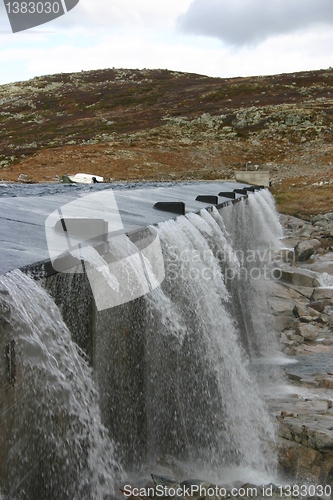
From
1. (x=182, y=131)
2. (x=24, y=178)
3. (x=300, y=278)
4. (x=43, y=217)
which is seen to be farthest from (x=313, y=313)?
(x=182, y=131)

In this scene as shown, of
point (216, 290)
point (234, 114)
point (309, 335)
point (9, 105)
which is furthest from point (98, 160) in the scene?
point (9, 105)

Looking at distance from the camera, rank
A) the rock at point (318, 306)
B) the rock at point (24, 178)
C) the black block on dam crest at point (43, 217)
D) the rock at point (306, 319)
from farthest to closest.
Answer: the rock at point (24, 178)
the rock at point (318, 306)
the rock at point (306, 319)
the black block on dam crest at point (43, 217)

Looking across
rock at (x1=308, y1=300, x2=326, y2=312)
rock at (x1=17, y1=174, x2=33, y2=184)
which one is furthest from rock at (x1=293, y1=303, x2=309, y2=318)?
rock at (x1=17, y1=174, x2=33, y2=184)

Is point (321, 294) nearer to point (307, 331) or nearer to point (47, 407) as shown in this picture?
point (307, 331)

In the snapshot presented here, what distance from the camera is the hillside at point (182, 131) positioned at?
43.7 meters

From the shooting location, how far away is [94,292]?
236 inches

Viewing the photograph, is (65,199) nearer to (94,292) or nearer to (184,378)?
(184,378)

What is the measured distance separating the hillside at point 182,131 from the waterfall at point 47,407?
2623 centimetres

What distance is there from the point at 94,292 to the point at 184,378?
8.94ft

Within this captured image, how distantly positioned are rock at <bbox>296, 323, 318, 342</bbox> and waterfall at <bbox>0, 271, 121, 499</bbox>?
29.5ft

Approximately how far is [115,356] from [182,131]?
173ft

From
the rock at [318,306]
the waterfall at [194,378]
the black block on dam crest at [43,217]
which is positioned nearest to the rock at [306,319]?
the rock at [318,306]

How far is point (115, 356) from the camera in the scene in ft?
22.4

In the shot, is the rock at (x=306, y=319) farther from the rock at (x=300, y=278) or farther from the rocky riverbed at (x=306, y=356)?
the rock at (x=300, y=278)
